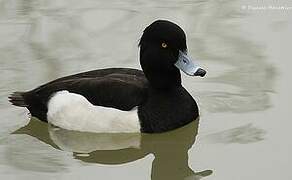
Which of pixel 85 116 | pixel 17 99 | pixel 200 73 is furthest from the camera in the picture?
pixel 17 99

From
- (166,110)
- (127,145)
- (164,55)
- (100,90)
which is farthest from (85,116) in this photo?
(164,55)

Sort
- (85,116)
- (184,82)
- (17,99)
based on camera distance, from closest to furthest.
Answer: (85,116) < (17,99) < (184,82)

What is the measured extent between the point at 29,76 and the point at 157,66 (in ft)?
4.70

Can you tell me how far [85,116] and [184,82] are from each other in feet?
3.71

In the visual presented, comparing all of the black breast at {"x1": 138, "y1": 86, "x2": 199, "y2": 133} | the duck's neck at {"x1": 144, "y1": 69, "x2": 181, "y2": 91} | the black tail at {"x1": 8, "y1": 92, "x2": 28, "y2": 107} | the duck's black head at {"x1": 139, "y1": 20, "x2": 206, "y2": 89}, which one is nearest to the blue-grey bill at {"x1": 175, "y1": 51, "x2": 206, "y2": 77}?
the duck's black head at {"x1": 139, "y1": 20, "x2": 206, "y2": 89}

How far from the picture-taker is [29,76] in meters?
7.06

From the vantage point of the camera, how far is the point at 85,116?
6090 mm

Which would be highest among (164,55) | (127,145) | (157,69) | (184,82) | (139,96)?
(164,55)

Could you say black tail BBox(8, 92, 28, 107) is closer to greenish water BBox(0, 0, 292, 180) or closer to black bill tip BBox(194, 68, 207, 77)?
greenish water BBox(0, 0, 292, 180)

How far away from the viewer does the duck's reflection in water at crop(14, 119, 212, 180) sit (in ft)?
19.1

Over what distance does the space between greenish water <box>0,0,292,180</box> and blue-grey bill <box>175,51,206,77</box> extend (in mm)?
453

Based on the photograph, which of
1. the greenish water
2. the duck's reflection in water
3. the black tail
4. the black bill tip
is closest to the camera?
the greenish water

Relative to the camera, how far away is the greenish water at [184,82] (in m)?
5.71

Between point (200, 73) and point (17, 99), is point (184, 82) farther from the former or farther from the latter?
point (17, 99)
